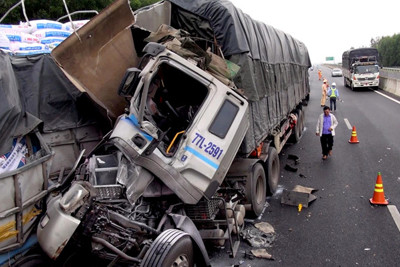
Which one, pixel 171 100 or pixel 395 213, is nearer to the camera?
pixel 171 100

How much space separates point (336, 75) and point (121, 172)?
5182cm

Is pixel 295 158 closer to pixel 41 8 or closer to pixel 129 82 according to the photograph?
pixel 129 82

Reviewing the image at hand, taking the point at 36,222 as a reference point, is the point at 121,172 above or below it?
above

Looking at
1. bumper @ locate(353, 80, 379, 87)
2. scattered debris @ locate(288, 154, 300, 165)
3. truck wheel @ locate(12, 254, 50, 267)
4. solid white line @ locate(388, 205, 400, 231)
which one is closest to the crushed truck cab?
truck wheel @ locate(12, 254, 50, 267)

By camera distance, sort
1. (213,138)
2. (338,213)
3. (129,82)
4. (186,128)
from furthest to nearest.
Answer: (338,213) < (186,128) < (213,138) < (129,82)

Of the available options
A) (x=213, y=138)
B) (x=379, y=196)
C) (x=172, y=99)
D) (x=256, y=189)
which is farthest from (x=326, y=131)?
(x=213, y=138)

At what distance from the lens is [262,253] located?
5.24m

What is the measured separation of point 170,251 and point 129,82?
6.49ft

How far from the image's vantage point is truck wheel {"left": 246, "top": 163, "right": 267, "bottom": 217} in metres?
6.17

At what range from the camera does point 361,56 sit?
29125mm

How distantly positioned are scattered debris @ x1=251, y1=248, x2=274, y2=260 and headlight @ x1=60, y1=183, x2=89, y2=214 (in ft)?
9.01

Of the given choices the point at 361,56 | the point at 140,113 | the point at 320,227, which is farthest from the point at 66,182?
the point at 361,56

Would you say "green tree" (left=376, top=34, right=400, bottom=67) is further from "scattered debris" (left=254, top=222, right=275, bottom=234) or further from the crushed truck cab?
the crushed truck cab

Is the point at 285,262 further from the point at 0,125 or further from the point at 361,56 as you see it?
the point at 361,56
